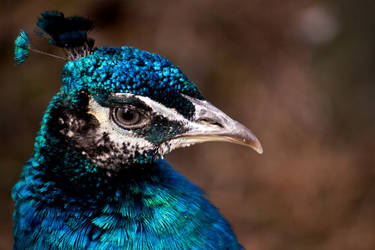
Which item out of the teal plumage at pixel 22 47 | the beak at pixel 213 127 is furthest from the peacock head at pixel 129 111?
the teal plumage at pixel 22 47

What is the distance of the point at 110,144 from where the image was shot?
159 cm

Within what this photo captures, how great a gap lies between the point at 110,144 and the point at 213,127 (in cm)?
38

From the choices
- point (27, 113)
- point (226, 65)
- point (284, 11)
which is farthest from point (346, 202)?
point (27, 113)

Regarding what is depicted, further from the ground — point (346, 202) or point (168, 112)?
point (346, 202)

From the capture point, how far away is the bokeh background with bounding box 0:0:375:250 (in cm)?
397

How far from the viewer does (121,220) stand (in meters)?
1.60

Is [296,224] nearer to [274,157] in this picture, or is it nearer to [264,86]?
[274,157]

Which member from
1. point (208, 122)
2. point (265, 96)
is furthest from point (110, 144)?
point (265, 96)

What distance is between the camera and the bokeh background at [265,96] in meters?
3.97

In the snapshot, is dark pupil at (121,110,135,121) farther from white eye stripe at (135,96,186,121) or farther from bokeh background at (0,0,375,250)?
bokeh background at (0,0,375,250)

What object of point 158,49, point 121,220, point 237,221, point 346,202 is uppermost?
point 158,49

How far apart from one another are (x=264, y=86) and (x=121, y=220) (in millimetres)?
3137

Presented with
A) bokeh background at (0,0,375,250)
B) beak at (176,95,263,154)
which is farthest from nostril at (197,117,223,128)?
bokeh background at (0,0,375,250)

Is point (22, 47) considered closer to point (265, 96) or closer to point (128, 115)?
point (128, 115)
